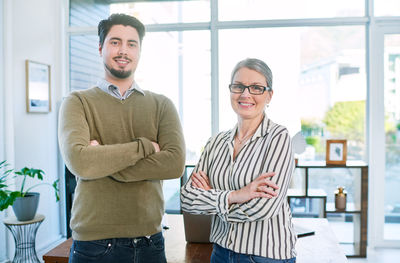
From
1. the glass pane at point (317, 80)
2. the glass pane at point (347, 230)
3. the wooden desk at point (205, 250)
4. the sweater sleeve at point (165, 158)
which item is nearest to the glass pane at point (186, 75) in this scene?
the glass pane at point (317, 80)

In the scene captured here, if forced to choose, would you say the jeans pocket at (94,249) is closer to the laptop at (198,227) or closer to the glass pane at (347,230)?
the laptop at (198,227)

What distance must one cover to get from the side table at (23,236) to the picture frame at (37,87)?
49.4 inches

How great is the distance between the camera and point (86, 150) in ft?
5.17

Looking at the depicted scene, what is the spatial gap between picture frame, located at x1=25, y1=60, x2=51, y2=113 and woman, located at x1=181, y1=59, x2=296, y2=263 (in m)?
3.00

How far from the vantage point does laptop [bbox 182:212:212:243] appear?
6.76 ft

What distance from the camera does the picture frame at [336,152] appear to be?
4.12 m

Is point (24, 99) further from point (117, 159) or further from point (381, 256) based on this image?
point (381, 256)

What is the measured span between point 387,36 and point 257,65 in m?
3.40

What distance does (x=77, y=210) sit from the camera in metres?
1.59

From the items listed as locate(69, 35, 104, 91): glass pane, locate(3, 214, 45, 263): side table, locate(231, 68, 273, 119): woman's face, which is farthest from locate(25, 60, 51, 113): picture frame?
locate(231, 68, 273, 119): woman's face

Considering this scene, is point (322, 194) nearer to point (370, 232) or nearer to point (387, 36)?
point (370, 232)

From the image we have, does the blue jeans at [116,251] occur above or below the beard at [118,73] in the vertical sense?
below

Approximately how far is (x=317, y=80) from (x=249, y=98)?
10.4 feet

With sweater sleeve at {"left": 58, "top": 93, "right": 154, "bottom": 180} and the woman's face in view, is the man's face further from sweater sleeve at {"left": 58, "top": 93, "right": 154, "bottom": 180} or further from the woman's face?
the woman's face
